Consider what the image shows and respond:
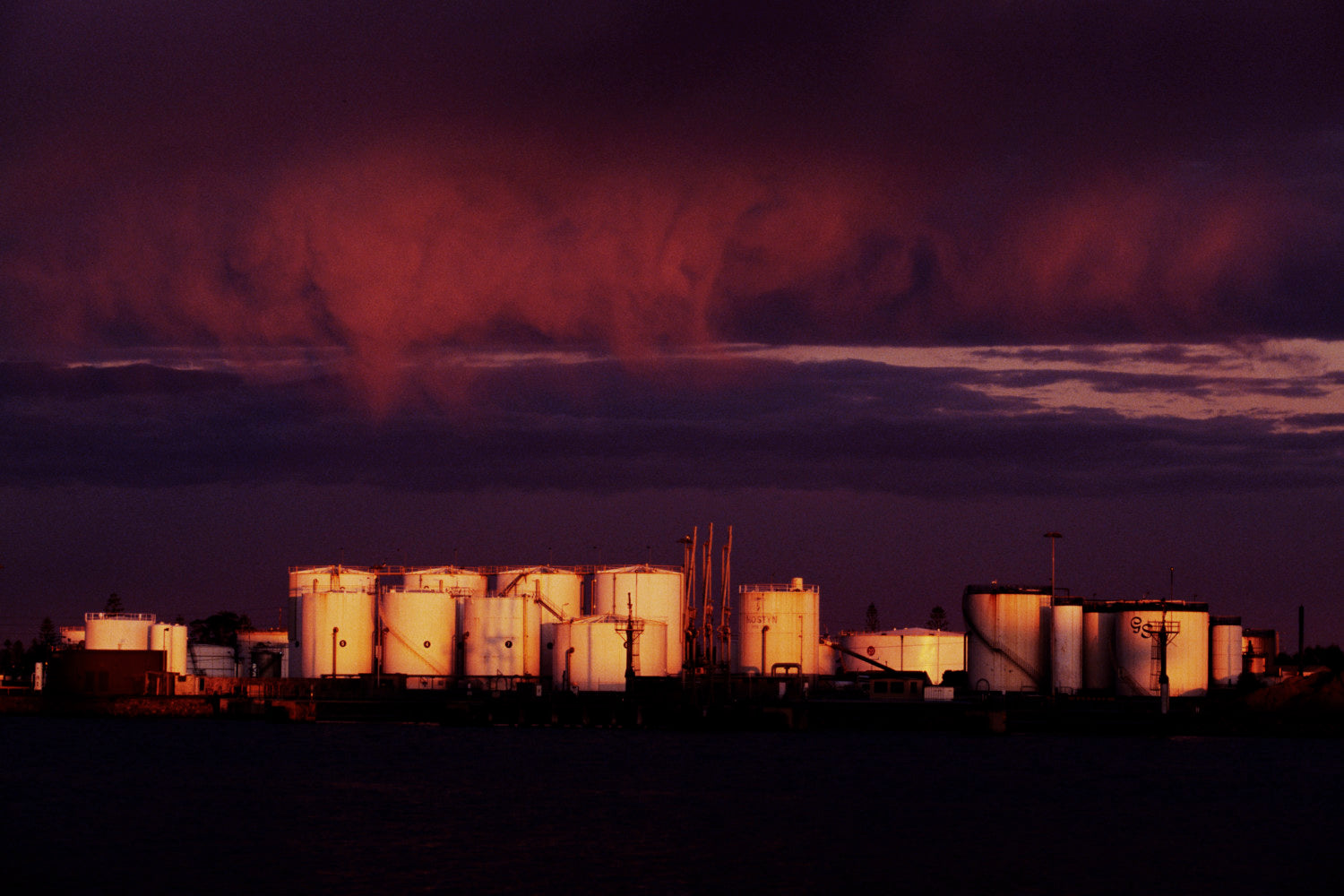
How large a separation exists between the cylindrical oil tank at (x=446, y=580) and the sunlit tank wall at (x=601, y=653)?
21.2 meters

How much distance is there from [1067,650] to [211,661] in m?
93.0

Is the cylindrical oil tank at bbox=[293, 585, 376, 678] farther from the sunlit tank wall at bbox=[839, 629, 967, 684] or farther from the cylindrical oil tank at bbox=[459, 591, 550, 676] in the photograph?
the sunlit tank wall at bbox=[839, 629, 967, 684]

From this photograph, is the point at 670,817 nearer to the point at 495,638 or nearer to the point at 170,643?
the point at 495,638

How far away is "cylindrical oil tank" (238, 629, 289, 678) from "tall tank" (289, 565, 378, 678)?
11550 millimetres

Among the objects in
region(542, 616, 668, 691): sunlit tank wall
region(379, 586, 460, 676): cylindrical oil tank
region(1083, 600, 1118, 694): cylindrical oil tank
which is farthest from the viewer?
region(379, 586, 460, 676): cylindrical oil tank

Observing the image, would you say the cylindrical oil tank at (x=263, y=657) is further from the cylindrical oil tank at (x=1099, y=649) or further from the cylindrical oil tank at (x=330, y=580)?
the cylindrical oil tank at (x=1099, y=649)

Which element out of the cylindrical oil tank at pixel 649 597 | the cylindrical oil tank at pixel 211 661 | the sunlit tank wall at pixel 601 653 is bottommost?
the cylindrical oil tank at pixel 211 661

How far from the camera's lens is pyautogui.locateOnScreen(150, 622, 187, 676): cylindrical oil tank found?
177 metres

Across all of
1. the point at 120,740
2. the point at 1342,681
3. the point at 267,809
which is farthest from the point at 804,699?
the point at 267,809

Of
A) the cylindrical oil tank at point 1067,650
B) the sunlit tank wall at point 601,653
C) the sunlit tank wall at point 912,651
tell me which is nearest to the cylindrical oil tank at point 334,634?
the sunlit tank wall at point 601,653

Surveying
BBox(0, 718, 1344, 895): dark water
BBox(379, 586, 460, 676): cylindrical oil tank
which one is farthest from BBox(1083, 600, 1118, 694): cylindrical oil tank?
BBox(379, 586, 460, 676): cylindrical oil tank

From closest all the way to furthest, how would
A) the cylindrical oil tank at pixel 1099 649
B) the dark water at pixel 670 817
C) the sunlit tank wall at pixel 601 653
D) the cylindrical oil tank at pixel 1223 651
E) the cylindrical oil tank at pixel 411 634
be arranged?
the dark water at pixel 670 817, the cylindrical oil tank at pixel 1099 649, the cylindrical oil tank at pixel 1223 651, the sunlit tank wall at pixel 601 653, the cylindrical oil tank at pixel 411 634

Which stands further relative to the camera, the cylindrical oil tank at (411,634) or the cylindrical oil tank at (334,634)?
the cylindrical oil tank at (334,634)

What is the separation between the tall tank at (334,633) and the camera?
169 m
